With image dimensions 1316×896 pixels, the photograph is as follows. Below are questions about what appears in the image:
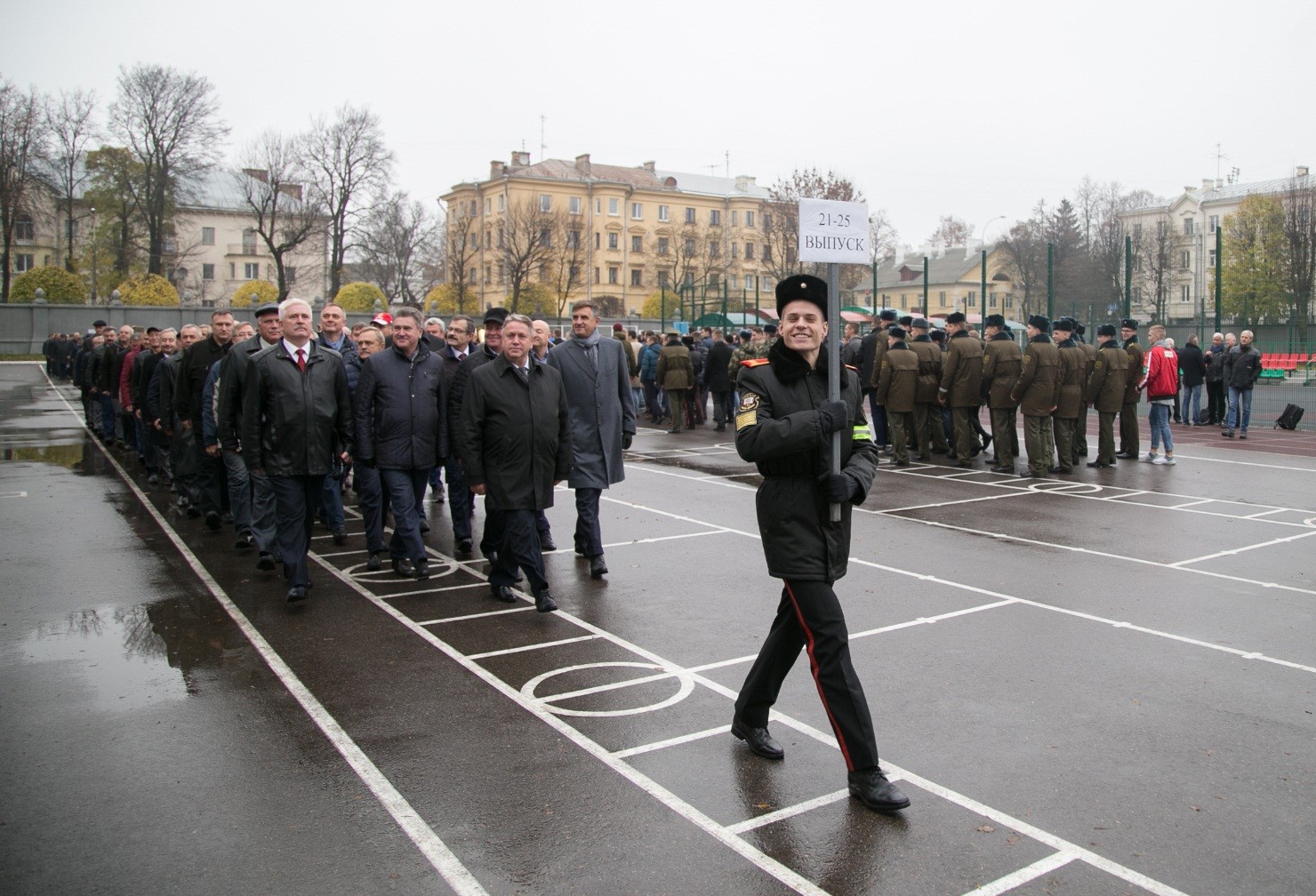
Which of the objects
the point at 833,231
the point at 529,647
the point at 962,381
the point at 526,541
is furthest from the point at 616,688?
the point at 962,381

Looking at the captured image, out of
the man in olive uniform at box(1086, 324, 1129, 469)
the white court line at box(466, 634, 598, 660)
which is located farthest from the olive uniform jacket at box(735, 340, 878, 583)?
the man in olive uniform at box(1086, 324, 1129, 469)

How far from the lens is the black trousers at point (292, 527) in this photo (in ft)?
25.5

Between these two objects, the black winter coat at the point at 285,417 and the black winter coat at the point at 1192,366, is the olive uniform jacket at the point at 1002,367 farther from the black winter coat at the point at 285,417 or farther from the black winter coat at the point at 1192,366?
the black winter coat at the point at 285,417

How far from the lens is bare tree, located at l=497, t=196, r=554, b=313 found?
Answer: 6812 centimetres

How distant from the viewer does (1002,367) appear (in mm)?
14609

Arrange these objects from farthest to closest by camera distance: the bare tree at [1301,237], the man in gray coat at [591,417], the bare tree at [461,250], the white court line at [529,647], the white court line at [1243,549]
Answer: the bare tree at [461,250], the bare tree at [1301,237], the white court line at [1243,549], the man in gray coat at [591,417], the white court line at [529,647]

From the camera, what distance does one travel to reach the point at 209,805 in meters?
4.32

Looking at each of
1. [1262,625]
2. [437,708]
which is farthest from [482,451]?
[1262,625]

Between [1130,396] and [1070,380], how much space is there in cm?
208

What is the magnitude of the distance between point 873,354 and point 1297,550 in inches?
332

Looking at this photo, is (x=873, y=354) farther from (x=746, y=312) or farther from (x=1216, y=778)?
(x=746, y=312)

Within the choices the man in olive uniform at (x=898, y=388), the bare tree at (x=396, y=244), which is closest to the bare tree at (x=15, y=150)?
the bare tree at (x=396, y=244)

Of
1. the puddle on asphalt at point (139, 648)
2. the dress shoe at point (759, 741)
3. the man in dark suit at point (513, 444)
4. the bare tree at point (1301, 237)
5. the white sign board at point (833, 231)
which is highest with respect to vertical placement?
the bare tree at point (1301, 237)

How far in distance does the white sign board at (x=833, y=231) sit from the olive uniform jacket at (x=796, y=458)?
0.54m
